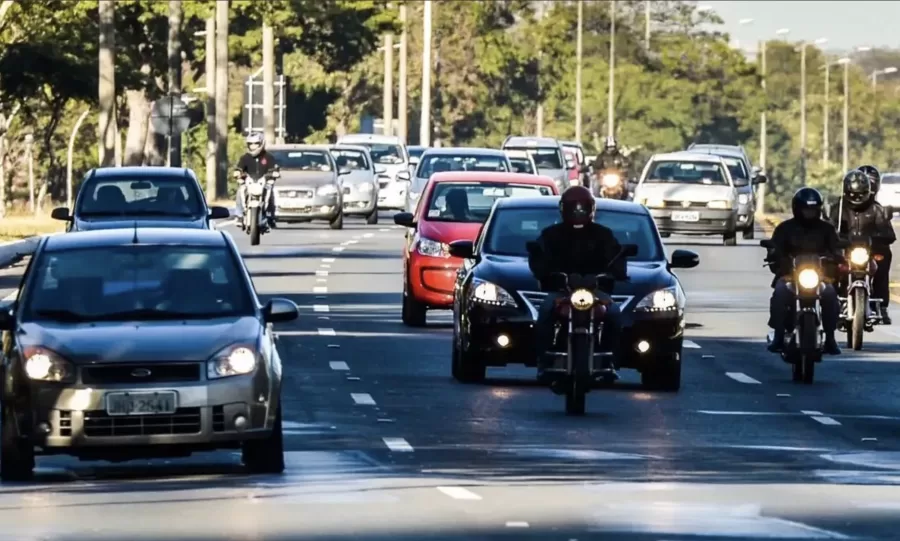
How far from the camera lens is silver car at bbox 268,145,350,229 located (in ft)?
166

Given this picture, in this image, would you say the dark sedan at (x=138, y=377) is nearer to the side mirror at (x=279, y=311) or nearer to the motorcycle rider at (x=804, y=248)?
the side mirror at (x=279, y=311)

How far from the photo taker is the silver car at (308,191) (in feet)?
166

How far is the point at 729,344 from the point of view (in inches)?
1012

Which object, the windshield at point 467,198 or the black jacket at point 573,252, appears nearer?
the black jacket at point 573,252

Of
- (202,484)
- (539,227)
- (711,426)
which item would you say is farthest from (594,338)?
(202,484)

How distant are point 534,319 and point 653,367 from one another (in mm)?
964

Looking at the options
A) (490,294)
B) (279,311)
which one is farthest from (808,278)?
(279,311)

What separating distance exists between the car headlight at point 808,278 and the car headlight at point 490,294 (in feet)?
8.52

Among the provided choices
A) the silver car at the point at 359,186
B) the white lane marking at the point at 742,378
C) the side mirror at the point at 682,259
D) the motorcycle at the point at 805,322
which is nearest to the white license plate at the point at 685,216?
the silver car at the point at 359,186

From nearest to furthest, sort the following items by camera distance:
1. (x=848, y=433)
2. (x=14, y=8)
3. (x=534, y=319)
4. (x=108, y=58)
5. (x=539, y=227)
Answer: (x=848, y=433) → (x=534, y=319) → (x=539, y=227) → (x=108, y=58) → (x=14, y=8)

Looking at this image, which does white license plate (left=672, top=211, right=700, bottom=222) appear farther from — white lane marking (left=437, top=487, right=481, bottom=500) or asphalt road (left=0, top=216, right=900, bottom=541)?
white lane marking (left=437, top=487, right=481, bottom=500)

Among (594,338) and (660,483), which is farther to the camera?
(594,338)

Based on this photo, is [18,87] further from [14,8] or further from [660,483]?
[660,483]

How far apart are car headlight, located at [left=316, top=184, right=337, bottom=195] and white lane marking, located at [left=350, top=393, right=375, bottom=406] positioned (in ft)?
101
